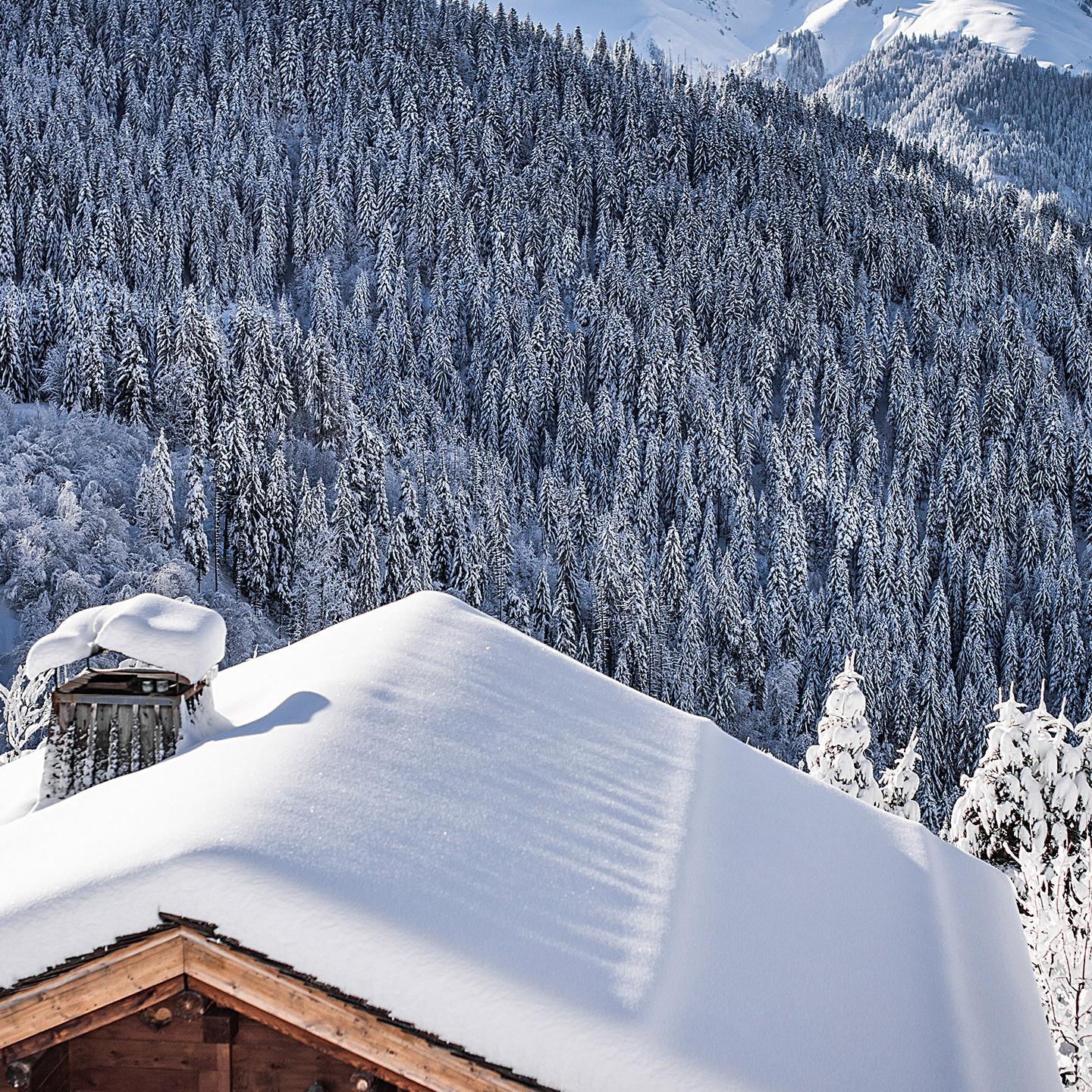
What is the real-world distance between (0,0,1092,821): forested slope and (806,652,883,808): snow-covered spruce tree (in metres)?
51.1

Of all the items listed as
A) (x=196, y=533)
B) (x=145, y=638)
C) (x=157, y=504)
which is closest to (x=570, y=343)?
(x=196, y=533)

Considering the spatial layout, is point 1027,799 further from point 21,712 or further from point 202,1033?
point 21,712

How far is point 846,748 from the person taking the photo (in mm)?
21844

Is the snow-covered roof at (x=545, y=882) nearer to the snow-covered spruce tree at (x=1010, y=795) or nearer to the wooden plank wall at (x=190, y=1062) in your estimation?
the wooden plank wall at (x=190, y=1062)

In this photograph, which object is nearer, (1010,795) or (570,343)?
(1010,795)

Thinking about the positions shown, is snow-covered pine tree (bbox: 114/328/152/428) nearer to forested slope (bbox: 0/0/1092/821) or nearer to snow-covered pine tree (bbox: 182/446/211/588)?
forested slope (bbox: 0/0/1092/821)

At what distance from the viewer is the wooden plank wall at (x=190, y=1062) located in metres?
6.75

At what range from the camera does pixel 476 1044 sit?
6.01m

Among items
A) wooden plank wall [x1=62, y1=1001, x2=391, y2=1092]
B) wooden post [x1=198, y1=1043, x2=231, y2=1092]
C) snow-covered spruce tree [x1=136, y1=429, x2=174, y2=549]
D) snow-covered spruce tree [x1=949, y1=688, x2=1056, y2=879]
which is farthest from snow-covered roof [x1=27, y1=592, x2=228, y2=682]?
snow-covered spruce tree [x1=136, y1=429, x2=174, y2=549]

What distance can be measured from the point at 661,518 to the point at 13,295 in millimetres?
58746

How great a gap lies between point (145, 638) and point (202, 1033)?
3916 mm

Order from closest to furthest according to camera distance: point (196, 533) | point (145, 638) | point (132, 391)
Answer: point (145, 638) < point (196, 533) < point (132, 391)

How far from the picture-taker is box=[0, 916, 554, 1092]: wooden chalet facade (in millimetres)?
6059

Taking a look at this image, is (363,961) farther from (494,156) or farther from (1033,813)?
(494,156)
